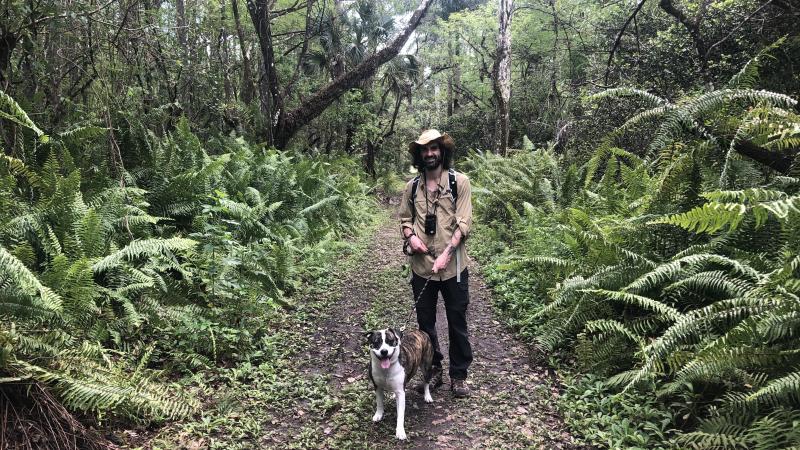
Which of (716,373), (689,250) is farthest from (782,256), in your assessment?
(716,373)

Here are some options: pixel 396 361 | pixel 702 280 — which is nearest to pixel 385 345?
pixel 396 361

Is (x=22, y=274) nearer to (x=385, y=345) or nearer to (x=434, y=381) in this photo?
(x=385, y=345)

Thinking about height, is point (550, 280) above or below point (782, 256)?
below

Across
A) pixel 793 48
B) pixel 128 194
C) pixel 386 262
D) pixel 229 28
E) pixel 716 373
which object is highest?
pixel 229 28

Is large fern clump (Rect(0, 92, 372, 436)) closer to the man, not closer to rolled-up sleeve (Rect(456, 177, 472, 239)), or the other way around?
the man

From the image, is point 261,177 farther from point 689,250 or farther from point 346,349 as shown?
point 689,250

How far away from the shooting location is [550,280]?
6.66 metres

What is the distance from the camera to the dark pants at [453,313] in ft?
14.5

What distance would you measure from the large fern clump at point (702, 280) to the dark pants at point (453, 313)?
4.13 ft

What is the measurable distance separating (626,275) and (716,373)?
5.34ft

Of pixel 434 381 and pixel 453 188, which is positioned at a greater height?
pixel 453 188

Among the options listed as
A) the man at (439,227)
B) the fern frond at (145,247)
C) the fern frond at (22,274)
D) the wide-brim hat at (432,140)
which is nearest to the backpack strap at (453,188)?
the man at (439,227)

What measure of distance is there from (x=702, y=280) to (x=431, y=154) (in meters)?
2.69

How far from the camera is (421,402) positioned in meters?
4.56
